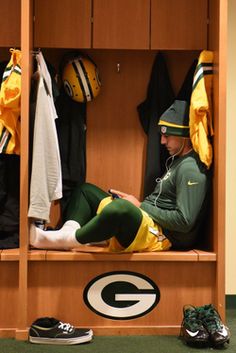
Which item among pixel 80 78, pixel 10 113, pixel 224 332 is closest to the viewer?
pixel 224 332

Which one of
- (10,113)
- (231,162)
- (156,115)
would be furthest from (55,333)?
(231,162)

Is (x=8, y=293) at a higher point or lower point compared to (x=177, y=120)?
lower

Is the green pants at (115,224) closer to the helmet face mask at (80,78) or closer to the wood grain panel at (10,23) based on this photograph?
the helmet face mask at (80,78)

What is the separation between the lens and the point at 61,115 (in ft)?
13.0

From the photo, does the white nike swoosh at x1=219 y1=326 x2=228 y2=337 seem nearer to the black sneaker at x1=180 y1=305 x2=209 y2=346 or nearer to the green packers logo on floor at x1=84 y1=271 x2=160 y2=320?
the black sneaker at x1=180 y1=305 x2=209 y2=346

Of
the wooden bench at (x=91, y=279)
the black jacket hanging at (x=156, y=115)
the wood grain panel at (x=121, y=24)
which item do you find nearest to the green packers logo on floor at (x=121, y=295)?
the wooden bench at (x=91, y=279)

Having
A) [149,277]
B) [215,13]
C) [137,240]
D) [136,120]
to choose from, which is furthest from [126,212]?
[215,13]

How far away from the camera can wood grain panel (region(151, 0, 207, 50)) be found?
3.72 metres

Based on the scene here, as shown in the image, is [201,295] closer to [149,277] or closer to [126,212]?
[149,277]

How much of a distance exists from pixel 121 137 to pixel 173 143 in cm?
51

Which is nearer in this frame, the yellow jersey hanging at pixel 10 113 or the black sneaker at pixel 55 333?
the black sneaker at pixel 55 333

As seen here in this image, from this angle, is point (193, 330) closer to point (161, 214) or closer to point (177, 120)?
point (161, 214)

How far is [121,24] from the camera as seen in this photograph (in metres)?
3.75

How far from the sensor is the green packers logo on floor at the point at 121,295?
338 cm
